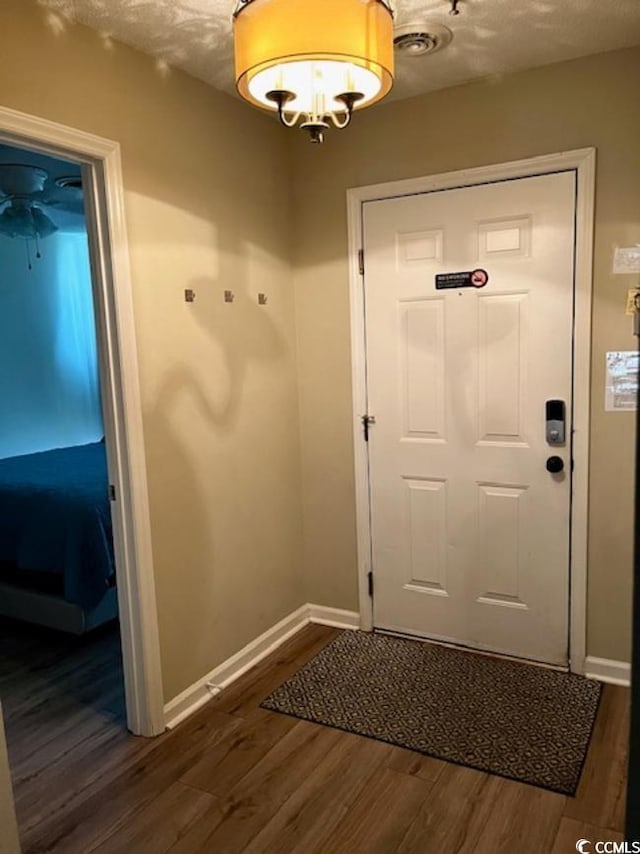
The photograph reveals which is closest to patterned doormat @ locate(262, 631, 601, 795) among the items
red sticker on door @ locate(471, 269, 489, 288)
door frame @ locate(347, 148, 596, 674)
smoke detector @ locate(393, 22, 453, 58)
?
door frame @ locate(347, 148, 596, 674)

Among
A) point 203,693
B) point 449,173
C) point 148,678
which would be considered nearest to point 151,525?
point 148,678

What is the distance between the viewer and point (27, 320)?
5215 mm

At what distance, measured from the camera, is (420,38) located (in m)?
2.26

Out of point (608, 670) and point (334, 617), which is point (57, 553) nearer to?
point (334, 617)

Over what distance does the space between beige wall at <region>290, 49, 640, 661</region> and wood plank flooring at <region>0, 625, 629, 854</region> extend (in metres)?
0.76

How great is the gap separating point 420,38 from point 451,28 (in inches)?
4.5

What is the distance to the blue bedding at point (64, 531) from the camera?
305 centimetres

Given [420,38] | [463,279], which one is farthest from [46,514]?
[420,38]

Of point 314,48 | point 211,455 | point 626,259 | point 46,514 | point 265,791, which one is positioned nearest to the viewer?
point 314,48

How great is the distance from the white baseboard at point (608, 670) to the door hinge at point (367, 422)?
137 centimetres

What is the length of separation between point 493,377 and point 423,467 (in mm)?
530

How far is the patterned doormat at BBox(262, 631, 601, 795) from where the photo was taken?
87.8 inches

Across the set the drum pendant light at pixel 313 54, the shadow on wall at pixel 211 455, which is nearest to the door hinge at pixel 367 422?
the shadow on wall at pixel 211 455

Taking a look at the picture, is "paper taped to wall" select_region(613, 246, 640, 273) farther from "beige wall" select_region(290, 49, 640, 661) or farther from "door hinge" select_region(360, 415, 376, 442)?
"door hinge" select_region(360, 415, 376, 442)
